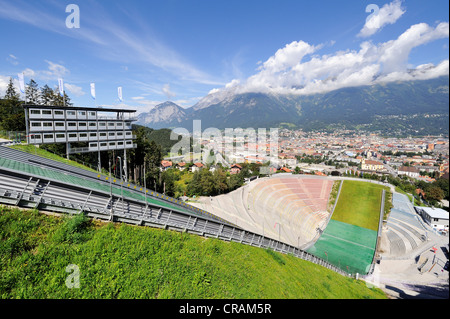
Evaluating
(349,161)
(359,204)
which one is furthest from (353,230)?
(349,161)

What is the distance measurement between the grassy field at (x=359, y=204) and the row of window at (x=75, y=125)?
4109 centimetres

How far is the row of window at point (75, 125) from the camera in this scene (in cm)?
1867

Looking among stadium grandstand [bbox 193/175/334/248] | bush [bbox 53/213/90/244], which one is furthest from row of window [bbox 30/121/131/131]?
bush [bbox 53/213/90/244]

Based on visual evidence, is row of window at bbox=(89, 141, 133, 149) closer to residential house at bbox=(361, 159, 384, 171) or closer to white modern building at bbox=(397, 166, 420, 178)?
white modern building at bbox=(397, 166, 420, 178)

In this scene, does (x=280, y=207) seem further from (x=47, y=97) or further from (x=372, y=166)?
(x=372, y=166)

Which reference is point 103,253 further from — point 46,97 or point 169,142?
point 169,142

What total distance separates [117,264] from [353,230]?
3857 centimetres

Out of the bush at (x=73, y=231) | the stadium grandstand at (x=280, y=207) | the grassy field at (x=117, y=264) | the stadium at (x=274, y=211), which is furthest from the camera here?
the stadium grandstand at (x=280, y=207)

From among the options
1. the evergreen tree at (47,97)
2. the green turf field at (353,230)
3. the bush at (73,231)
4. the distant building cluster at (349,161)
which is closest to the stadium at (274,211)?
the green turf field at (353,230)

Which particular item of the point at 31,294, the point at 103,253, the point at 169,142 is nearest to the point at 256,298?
the point at 103,253

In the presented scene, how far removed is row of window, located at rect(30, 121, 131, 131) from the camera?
61.3ft

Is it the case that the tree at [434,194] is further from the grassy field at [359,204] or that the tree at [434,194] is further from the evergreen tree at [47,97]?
the evergreen tree at [47,97]

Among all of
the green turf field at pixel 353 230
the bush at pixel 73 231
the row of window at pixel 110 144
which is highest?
the row of window at pixel 110 144
